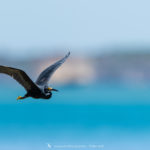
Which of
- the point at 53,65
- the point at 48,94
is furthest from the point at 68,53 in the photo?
the point at 48,94

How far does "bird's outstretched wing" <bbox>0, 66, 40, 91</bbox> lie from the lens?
51.8ft

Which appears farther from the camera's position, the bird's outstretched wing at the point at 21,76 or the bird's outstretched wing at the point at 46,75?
the bird's outstretched wing at the point at 46,75

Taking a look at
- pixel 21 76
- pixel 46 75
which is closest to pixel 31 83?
pixel 21 76

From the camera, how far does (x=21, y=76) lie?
16.0m

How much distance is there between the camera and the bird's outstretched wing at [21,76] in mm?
15781

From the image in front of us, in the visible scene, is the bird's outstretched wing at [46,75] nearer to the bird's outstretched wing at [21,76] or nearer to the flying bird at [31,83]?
the flying bird at [31,83]

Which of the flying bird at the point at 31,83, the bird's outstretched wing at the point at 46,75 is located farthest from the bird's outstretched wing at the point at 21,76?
the bird's outstretched wing at the point at 46,75

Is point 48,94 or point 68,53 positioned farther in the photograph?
point 68,53

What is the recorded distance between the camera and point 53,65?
17406mm

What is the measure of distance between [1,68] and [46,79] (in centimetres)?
157

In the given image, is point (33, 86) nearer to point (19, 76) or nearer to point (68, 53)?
point (19, 76)

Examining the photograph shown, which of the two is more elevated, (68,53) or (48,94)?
(68,53)

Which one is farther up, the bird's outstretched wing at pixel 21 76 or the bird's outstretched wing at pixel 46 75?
the bird's outstretched wing at pixel 46 75

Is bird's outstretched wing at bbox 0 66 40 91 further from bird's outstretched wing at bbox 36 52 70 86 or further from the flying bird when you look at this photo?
bird's outstretched wing at bbox 36 52 70 86
